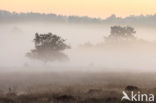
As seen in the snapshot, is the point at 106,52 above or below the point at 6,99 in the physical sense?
above

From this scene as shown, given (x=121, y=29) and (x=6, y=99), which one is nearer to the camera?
(x=6, y=99)

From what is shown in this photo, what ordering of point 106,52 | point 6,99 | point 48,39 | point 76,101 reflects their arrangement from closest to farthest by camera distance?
1. point 76,101
2. point 6,99
3. point 48,39
4. point 106,52

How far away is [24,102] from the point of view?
16.4 m

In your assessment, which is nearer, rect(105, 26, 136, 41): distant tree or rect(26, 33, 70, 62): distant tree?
rect(26, 33, 70, 62): distant tree

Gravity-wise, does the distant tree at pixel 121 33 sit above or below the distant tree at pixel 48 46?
above

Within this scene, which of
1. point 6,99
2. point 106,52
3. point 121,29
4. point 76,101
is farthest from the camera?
point 106,52

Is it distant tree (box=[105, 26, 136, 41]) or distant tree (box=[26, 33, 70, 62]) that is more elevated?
distant tree (box=[105, 26, 136, 41])

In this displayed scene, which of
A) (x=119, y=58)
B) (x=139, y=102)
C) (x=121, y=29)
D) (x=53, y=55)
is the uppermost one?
(x=121, y=29)

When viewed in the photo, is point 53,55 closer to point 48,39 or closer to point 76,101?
point 48,39

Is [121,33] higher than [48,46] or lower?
higher

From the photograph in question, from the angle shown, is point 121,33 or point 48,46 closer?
point 48,46

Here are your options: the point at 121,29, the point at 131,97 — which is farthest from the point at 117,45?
the point at 131,97

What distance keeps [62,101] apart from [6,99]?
3.37 meters

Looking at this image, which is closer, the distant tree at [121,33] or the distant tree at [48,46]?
the distant tree at [48,46]
